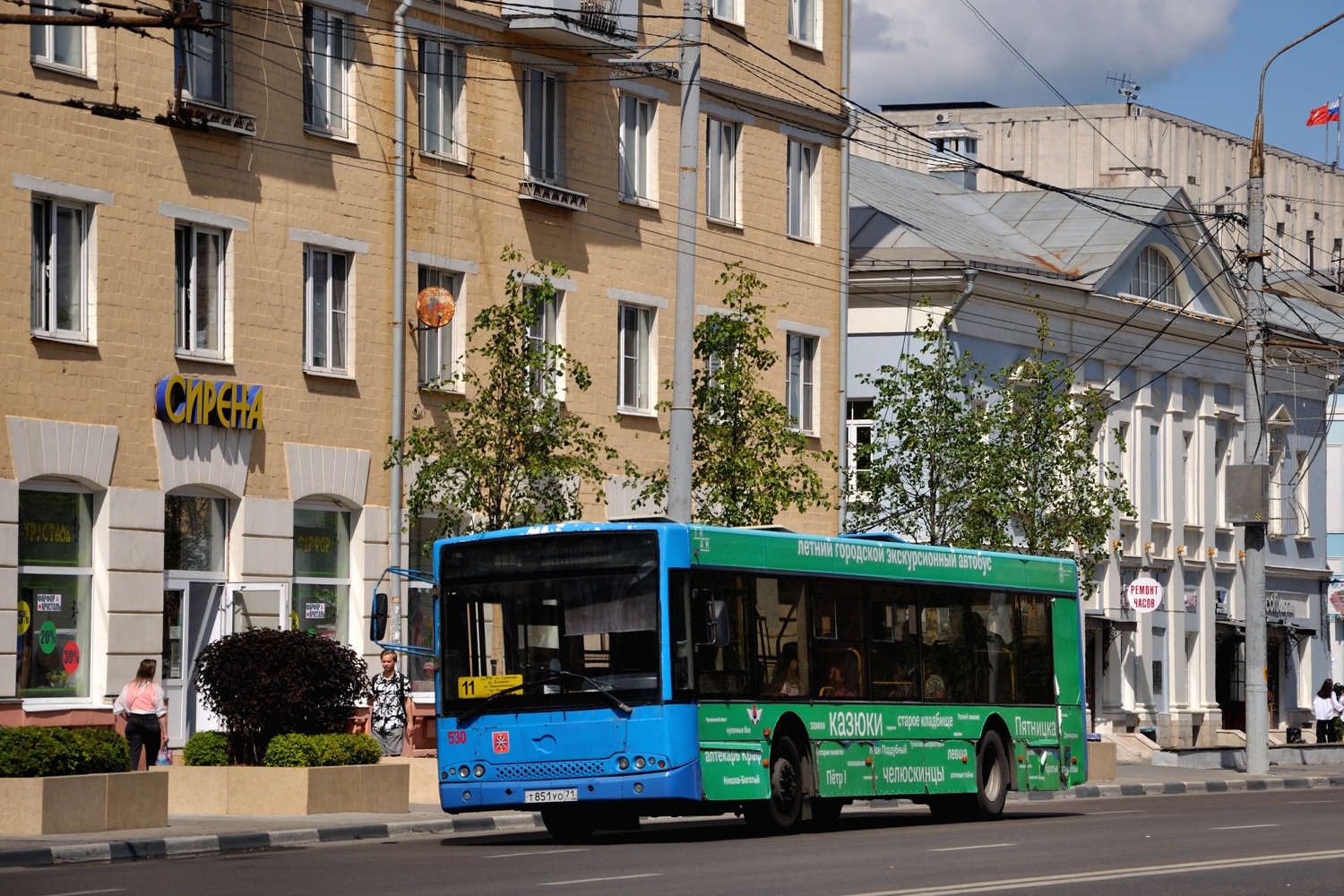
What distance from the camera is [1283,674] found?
6072 centimetres

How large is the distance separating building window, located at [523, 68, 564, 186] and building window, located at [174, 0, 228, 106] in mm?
6153

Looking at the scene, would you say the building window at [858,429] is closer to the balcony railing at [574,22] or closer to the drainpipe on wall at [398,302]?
the balcony railing at [574,22]

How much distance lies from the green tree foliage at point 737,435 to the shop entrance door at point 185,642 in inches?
258

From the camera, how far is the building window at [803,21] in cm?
4194

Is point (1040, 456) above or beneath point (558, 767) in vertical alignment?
above

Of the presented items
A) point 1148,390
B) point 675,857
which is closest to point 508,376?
point 675,857

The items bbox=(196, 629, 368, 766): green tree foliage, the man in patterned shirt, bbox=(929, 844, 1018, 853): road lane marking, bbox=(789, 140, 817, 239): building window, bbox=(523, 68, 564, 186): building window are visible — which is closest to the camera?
bbox=(929, 844, 1018, 853): road lane marking

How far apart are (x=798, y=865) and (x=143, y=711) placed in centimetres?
991

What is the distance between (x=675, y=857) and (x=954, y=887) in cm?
416

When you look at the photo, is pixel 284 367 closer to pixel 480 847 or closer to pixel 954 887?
pixel 480 847

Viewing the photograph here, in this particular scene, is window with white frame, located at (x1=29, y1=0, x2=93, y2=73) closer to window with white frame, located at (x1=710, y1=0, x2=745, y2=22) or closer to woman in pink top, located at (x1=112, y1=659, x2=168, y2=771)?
woman in pink top, located at (x1=112, y1=659, x2=168, y2=771)

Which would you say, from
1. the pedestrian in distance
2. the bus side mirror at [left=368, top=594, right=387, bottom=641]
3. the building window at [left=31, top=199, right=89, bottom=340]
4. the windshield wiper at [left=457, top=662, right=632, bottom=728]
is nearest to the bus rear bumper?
the windshield wiper at [left=457, top=662, right=632, bottom=728]

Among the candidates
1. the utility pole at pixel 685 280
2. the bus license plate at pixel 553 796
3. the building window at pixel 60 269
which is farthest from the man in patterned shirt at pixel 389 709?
the bus license plate at pixel 553 796

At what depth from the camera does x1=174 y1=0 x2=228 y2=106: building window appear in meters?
29.5
